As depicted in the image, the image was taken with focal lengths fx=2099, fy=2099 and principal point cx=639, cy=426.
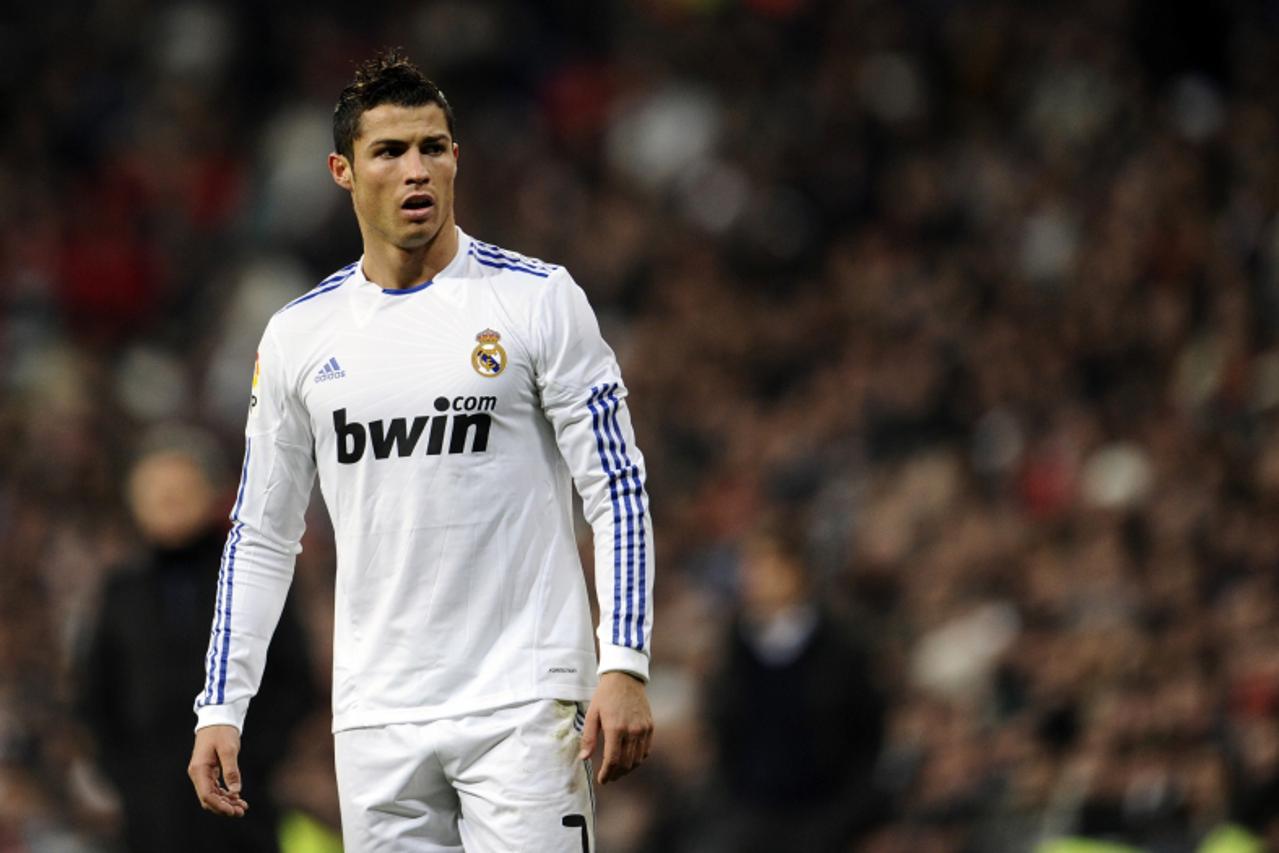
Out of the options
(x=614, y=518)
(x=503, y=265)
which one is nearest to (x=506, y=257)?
(x=503, y=265)

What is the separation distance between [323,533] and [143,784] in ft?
16.3

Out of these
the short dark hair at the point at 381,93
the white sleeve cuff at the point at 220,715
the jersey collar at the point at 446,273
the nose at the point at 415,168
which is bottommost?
the white sleeve cuff at the point at 220,715

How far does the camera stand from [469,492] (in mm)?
4309

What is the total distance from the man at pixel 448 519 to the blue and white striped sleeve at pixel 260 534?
0.01 metres

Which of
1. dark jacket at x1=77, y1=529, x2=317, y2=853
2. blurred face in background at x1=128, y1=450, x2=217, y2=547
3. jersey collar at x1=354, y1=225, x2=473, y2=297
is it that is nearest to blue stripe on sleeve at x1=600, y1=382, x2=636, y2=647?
jersey collar at x1=354, y1=225, x2=473, y2=297

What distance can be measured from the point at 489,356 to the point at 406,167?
428 mm

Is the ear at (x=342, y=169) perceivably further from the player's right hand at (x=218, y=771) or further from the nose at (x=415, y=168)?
the player's right hand at (x=218, y=771)

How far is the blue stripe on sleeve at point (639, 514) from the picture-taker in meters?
4.17

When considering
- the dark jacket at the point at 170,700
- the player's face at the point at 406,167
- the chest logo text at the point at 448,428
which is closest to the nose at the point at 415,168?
the player's face at the point at 406,167

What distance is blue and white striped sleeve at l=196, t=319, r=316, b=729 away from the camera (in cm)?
449

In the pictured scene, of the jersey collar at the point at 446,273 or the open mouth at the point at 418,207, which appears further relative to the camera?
the jersey collar at the point at 446,273

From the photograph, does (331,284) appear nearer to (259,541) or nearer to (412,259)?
(412,259)

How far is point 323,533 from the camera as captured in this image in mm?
11445

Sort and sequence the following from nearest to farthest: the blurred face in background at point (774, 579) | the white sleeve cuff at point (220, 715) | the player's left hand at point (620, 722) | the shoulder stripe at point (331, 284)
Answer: the player's left hand at point (620, 722), the white sleeve cuff at point (220, 715), the shoulder stripe at point (331, 284), the blurred face in background at point (774, 579)
